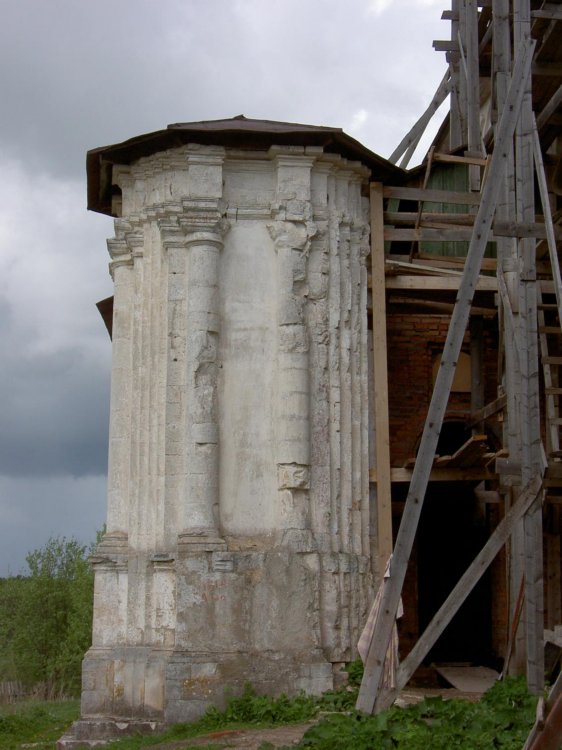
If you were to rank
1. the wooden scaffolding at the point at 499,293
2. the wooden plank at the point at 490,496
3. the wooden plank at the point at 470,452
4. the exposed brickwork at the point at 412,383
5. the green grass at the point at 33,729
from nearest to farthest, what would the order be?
the wooden scaffolding at the point at 499,293
the wooden plank at the point at 470,452
the green grass at the point at 33,729
the wooden plank at the point at 490,496
the exposed brickwork at the point at 412,383

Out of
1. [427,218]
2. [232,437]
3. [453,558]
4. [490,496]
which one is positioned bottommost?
[453,558]

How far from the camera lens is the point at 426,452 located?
952 centimetres

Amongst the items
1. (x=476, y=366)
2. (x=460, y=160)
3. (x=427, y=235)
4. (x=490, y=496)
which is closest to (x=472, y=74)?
(x=460, y=160)

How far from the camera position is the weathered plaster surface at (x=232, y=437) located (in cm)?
1154

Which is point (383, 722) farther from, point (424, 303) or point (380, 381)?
point (424, 303)

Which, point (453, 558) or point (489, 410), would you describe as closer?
point (489, 410)

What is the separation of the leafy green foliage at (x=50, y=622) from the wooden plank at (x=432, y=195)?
17771 mm

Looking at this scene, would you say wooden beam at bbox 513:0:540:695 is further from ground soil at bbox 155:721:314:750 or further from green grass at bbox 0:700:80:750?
green grass at bbox 0:700:80:750

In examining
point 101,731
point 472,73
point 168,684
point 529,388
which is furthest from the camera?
point 472,73

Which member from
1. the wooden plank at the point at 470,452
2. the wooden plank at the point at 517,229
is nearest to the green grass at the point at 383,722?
the wooden plank at the point at 470,452

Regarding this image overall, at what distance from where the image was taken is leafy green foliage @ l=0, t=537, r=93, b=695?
1141 inches

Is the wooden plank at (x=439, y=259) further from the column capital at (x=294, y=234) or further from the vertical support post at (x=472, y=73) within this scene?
the vertical support post at (x=472, y=73)

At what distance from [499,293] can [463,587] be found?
13.0 ft

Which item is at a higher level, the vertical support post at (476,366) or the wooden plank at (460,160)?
the wooden plank at (460,160)
